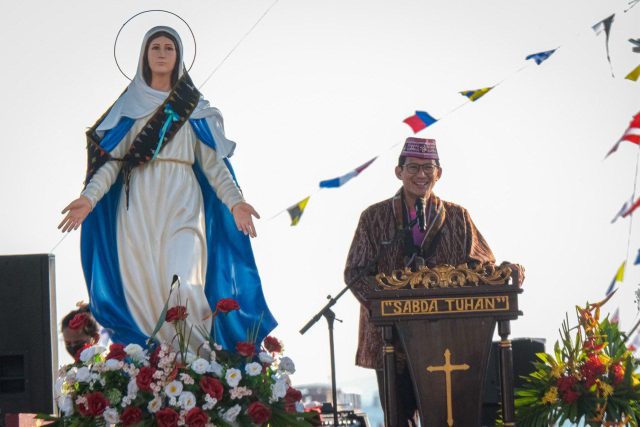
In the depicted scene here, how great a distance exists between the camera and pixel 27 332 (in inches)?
314

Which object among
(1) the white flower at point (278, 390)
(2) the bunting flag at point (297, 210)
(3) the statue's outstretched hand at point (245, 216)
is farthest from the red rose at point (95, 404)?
(2) the bunting flag at point (297, 210)

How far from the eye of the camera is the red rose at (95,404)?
24.6ft

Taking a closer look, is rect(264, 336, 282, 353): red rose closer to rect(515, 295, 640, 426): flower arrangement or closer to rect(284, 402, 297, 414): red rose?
rect(284, 402, 297, 414): red rose

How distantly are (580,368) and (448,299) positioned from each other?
107 cm

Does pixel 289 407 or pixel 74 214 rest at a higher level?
pixel 74 214

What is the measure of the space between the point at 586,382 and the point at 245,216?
2276 millimetres

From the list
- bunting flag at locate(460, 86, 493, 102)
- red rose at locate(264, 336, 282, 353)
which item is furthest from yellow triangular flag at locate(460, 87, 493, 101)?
red rose at locate(264, 336, 282, 353)

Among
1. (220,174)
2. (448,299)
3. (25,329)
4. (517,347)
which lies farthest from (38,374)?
(517,347)

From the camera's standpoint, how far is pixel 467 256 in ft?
29.0

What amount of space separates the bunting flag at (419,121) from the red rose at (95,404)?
2.60 m

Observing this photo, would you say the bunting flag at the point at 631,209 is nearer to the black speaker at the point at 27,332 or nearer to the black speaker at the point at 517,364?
the black speaker at the point at 517,364

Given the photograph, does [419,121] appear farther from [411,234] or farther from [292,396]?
[292,396]

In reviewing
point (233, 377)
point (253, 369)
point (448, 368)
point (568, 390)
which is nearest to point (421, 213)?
point (448, 368)

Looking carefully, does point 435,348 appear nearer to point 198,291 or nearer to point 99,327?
point 198,291
